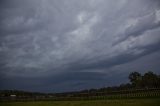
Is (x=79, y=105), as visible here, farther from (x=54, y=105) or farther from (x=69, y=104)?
(x=54, y=105)

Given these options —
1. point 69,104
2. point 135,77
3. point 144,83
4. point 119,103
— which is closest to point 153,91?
point 119,103

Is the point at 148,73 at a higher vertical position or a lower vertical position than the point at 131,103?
higher

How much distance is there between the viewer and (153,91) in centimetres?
3731

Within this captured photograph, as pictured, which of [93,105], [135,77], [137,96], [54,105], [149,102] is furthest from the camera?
[135,77]

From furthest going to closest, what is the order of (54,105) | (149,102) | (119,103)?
(54,105), (119,103), (149,102)

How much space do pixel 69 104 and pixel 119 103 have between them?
8.65m

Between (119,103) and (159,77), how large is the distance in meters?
37.6

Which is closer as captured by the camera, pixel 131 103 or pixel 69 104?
pixel 131 103

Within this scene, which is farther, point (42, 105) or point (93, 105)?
point (42, 105)

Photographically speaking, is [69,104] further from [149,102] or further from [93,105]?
[149,102]

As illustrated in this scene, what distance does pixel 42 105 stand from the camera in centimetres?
3981

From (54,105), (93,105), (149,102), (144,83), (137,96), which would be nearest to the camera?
(149,102)

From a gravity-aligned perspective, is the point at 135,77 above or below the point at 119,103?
above

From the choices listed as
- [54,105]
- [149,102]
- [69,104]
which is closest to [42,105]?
[54,105]
